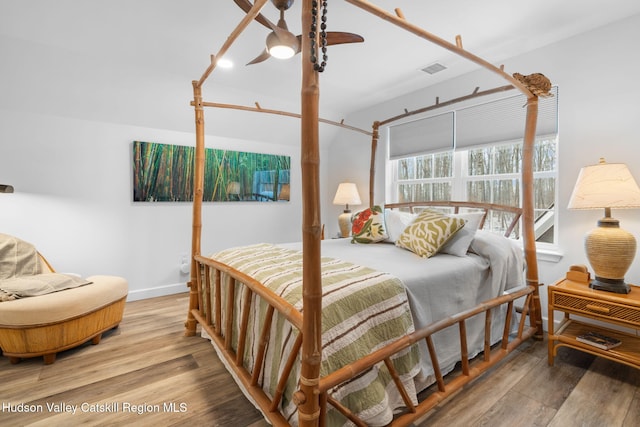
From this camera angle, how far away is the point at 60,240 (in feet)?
9.71

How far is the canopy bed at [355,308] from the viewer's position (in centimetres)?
99

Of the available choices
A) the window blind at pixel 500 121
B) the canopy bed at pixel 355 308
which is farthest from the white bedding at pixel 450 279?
the window blind at pixel 500 121

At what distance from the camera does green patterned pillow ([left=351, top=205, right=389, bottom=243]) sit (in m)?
2.74

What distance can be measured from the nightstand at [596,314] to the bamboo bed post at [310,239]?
1.81 m

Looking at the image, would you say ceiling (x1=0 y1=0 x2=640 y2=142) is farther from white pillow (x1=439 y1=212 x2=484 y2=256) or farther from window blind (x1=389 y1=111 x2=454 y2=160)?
white pillow (x1=439 y1=212 x2=484 y2=256)

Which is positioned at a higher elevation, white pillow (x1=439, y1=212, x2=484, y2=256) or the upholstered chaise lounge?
white pillow (x1=439, y1=212, x2=484, y2=256)

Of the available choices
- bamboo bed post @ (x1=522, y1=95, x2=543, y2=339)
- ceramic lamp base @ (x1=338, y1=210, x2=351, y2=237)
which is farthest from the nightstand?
ceramic lamp base @ (x1=338, y1=210, x2=351, y2=237)

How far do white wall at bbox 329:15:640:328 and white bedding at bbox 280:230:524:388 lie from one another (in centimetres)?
57

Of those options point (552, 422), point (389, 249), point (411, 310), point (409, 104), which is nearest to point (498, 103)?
point (409, 104)

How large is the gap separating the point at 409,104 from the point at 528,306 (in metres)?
2.40

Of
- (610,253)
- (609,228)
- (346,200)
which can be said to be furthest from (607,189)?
(346,200)

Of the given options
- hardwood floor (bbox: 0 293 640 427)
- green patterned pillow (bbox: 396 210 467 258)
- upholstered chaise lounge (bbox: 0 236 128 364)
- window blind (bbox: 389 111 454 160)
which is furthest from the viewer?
window blind (bbox: 389 111 454 160)

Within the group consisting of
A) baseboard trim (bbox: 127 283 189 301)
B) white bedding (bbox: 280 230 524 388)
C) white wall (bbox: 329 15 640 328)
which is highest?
white wall (bbox: 329 15 640 328)

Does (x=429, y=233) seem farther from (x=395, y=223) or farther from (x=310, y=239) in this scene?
(x=310, y=239)
